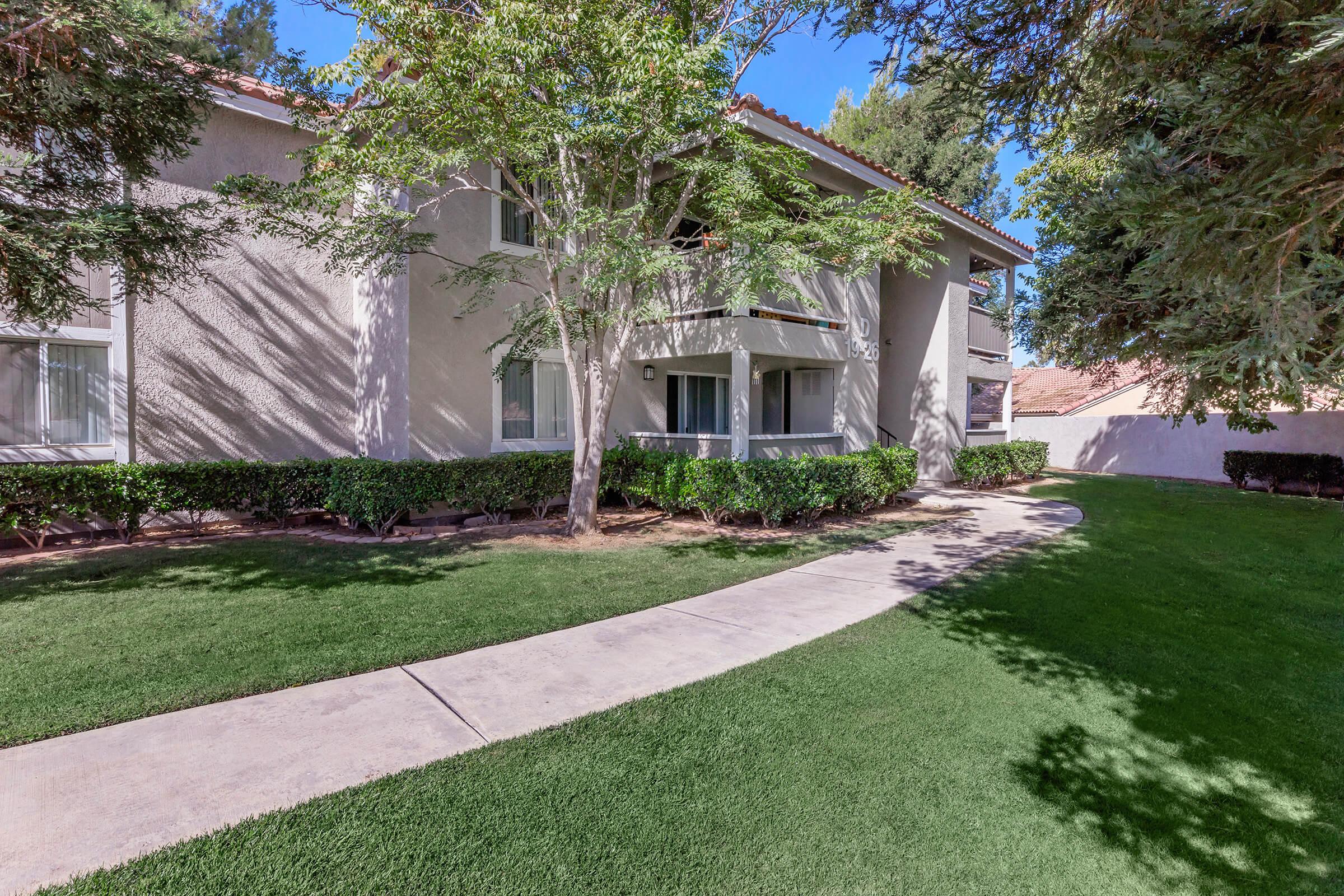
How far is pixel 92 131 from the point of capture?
24.7 feet

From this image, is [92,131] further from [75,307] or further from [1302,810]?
[1302,810]

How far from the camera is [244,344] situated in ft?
35.4

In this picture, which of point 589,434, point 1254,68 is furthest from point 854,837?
point 589,434

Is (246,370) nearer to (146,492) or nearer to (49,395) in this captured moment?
(49,395)

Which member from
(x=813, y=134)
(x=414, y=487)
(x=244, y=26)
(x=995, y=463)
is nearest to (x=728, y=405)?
(x=813, y=134)

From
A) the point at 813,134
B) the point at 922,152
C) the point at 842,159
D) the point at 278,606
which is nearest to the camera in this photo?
the point at 278,606

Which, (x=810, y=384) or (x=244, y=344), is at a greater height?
(x=244, y=344)

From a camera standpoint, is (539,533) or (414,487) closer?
(414,487)

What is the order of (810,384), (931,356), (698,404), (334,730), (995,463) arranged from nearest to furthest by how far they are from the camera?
1. (334,730)
2. (698,404)
3. (810,384)
4. (995,463)
5. (931,356)

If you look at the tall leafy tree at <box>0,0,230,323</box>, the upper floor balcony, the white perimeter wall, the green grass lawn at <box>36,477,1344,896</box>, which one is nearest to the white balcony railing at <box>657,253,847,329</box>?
the upper floor balcony

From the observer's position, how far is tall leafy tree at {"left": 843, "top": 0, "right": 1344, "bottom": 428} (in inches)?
146

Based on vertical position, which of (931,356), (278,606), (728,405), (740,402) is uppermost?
(931,356)

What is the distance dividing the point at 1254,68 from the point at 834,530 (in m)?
7.76

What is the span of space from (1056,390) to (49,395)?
3579 centimetres
